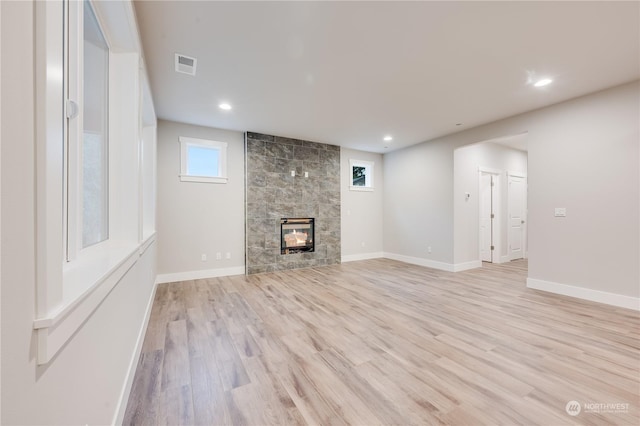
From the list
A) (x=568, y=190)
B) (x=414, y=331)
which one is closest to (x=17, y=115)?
(x=414, y=331)

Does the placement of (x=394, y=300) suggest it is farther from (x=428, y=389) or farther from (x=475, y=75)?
(x=475, y=75)

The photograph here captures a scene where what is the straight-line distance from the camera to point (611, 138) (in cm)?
316

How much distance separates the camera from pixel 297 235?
5.44 meters

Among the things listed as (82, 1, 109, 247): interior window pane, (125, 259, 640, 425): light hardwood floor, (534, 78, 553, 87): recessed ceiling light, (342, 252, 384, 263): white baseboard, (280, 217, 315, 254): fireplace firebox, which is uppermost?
(534, 78, 553, 87): recessed ceiling light

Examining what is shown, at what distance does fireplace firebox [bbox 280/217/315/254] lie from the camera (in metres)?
5.22

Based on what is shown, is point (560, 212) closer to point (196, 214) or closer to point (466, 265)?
point (466, 265)

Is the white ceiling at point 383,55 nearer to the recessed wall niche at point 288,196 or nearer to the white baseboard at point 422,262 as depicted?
the recessed wall niche at point 288,196

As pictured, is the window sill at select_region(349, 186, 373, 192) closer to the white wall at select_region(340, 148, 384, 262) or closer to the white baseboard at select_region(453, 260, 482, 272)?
the white wall at select_region(340, 148, 384, 262)

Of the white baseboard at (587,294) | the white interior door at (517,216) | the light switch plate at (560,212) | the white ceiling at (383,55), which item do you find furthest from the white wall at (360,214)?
the light switch plate at (560,212)

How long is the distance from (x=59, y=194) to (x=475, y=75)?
11.7ft

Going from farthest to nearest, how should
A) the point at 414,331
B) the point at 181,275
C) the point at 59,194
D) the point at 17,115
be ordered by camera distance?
the point at 181,275 < the point at 414,331 < the point at 59,194 < the point at 17,115

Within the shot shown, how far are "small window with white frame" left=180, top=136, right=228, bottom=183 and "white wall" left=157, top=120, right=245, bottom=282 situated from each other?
8 cm

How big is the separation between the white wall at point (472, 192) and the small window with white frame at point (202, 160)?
450 cm

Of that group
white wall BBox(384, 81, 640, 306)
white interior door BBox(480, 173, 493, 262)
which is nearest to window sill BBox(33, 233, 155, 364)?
white wall BBox(384, 81, 640, 306)
